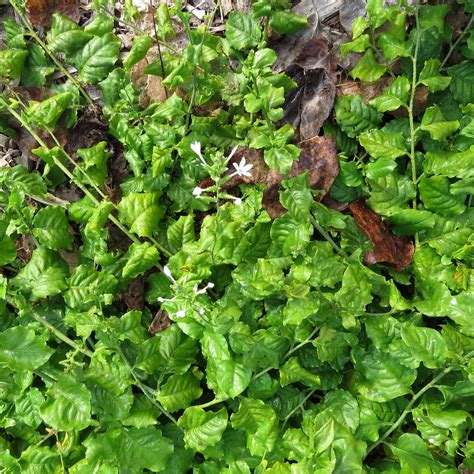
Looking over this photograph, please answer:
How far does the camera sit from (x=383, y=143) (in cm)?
183

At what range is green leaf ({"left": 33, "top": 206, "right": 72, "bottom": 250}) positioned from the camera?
186cm

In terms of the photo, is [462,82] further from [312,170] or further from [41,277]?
[41,277]

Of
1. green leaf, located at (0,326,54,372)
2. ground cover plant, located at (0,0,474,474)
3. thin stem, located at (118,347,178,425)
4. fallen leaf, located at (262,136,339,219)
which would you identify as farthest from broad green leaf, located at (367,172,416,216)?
green leaf, located at (0,326,54,372)

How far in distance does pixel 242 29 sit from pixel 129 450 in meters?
1.46

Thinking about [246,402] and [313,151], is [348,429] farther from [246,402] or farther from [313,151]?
[313,151]

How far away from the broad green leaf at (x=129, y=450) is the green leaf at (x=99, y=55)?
1229 mm

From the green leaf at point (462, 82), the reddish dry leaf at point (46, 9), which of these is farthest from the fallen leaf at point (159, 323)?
the green leaf at point (462, 82)

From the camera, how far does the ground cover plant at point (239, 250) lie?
1.71 metres

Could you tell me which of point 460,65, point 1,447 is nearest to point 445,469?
point 460,65

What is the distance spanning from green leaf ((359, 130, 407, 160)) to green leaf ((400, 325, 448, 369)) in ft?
1.90

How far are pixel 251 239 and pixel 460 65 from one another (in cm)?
94

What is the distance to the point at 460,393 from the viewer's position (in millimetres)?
1659

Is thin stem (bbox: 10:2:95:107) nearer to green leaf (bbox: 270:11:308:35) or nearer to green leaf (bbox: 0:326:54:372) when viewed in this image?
green leaf (bbox: 270:11:308:35)

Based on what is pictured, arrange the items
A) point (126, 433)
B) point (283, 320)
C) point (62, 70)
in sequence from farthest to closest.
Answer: point (62, 70), point (126, 433), point (283, 320)
